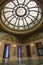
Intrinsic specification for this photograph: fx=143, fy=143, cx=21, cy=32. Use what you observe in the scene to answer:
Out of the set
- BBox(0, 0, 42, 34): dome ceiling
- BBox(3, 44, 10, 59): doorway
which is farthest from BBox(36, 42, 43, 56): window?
BBox(3, 44, 10, 59): doorway

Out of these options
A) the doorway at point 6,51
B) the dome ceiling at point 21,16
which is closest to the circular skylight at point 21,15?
the dome ceiling at point 21,16

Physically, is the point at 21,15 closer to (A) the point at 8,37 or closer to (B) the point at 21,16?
(B) the point at 21,16

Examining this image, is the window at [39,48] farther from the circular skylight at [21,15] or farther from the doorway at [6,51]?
the doorway at [6,51]

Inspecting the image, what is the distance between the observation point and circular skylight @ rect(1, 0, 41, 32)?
39.7 feet

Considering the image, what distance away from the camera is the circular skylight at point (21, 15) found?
12.1 meters

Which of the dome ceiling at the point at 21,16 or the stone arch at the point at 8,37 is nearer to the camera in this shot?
the dome ceiling at the point at 21,16

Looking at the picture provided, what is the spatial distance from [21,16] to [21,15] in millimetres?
113

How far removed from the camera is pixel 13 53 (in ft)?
38.0

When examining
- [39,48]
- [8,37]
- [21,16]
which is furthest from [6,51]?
[21,16]

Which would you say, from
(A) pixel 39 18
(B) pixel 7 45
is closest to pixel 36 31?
(A) pixel 39 18

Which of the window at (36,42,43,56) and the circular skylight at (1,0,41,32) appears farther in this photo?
the circular skylight at (1,0,41,32)

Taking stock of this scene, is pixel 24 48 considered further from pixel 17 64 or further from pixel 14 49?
pixel 17 64

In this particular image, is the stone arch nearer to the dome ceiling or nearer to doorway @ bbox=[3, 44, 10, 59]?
the dome ceiling

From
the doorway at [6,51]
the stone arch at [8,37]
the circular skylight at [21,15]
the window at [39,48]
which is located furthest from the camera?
the stone arch at [8,37]
